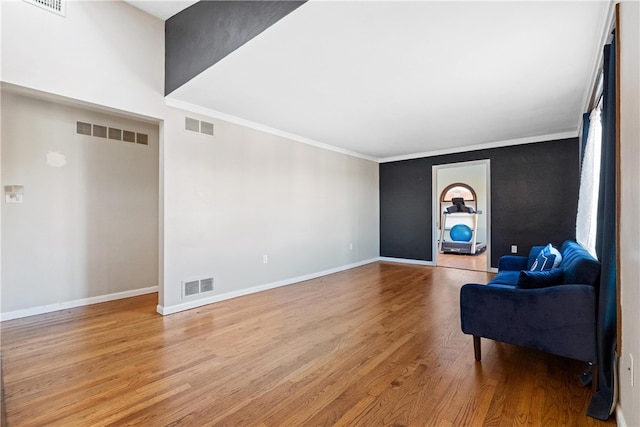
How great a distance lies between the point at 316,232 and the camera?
5297 mm

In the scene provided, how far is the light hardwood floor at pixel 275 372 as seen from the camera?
1.64 m

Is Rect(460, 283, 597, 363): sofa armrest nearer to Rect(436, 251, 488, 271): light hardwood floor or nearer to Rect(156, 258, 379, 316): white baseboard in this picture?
Rect(156, 258, 379, 316): white baseboard

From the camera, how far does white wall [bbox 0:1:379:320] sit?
264 centimetres

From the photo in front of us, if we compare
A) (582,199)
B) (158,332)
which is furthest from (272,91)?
(582,199)

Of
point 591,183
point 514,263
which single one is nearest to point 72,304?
point 514,263

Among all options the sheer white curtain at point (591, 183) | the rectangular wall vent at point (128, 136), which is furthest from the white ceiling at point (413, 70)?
the rectangular wall vent at point (128, 136)

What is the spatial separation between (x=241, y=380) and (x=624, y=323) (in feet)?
7.25

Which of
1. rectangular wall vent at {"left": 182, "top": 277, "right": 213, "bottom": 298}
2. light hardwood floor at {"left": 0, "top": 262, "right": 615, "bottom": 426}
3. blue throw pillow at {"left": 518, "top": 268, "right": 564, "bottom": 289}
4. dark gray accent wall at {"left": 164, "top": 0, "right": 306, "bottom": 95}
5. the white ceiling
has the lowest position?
light hardwood floor at {"left": 0, "top": 262, "right": 615, "bottom": 426}

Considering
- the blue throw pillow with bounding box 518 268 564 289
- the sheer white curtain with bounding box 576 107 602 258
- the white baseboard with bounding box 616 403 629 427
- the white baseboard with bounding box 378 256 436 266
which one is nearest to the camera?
the white baseboard with bounding box 616 403 629 427

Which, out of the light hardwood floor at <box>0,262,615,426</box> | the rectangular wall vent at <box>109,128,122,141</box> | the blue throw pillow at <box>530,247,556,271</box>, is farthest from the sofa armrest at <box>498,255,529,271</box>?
the rectangular wall vent at <box>109,128,122,141</box>

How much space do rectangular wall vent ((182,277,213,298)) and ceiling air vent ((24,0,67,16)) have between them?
2883mm

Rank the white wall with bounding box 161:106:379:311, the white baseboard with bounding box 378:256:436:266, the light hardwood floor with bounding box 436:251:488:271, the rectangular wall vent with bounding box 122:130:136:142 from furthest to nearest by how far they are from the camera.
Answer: the white baseboard with bounding box 378:256:436:266 → the light hardwood floor with bounding box 436:251:488:271 → the rectangular wall vent with bounding box 122:130:136:142 → the white wall with bounding box 161:106:379:311

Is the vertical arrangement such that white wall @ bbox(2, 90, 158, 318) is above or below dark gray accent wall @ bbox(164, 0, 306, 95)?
below

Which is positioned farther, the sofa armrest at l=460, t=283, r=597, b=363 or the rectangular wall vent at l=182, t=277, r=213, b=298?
the rectangular wall vent at l=182, t=277, r=213, b=298
